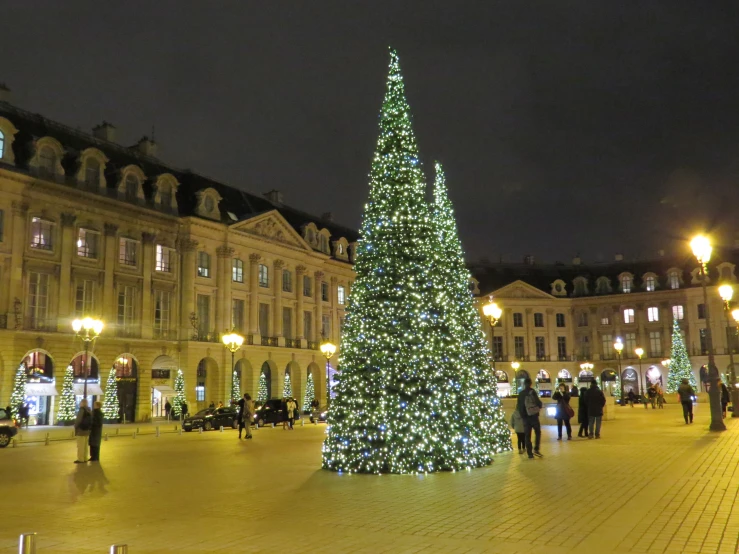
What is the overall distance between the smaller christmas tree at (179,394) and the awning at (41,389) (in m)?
9.18

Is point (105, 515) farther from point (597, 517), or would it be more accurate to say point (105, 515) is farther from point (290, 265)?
point (290, 265)

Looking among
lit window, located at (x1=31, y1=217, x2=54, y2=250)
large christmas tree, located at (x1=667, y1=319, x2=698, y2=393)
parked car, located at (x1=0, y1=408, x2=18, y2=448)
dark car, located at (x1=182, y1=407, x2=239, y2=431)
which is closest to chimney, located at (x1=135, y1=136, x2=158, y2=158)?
lit window, located at (x1=31, y1=217, x2=54, y2=250)

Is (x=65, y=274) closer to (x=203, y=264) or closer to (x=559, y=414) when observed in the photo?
(x=203, y=264)

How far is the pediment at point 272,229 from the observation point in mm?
57213

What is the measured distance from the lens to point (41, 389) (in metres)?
41.5

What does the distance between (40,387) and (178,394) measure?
34.6 ft

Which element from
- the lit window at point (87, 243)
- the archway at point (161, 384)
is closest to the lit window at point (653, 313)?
the archway at point (161, 384)

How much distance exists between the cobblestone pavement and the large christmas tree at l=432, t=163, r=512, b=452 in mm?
930

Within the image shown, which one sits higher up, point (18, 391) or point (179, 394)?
point (18, 391)

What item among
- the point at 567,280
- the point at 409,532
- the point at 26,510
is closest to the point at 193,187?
the point at 26,510

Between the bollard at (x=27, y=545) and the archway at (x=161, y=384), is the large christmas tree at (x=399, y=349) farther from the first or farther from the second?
the archway at (x=161, y=384)

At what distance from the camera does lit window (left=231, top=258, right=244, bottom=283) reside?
186 ft

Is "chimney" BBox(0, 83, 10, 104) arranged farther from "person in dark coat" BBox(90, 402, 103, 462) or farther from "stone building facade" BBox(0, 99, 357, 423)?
"person in dark coat" BBox(90, 402, 103, 462)

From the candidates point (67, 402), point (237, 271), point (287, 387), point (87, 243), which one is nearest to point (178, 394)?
point (67, 402)
